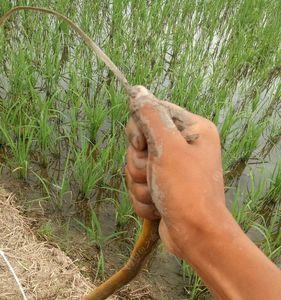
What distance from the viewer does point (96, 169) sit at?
1981 millimetres

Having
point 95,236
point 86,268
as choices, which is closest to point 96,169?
point 95,236

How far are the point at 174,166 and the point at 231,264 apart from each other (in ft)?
0.63

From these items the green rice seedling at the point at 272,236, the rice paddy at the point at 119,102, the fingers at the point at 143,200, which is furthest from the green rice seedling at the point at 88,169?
the fingers at the point at 143,200

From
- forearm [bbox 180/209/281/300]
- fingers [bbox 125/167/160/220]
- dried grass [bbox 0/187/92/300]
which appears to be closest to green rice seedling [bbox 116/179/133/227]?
dried grass [bbox 0/187/92/300]

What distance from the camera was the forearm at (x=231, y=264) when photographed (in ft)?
2.35

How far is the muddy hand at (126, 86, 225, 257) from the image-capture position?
0.77 metres

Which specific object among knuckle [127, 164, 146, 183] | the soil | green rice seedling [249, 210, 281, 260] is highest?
knuckle [127, 164, 146, 183]

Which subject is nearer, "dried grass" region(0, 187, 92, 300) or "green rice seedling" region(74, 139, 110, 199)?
"dried grass" region(0, 187, 92, 300)

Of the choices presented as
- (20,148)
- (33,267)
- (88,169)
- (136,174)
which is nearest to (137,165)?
(136,174)

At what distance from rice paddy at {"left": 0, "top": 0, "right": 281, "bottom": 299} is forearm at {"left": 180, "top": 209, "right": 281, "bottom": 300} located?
1042 millimetres

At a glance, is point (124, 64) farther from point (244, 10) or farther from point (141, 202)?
point (141, 202)

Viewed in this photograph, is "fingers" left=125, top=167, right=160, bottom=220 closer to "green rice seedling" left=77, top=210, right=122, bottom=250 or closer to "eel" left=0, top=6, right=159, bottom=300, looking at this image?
"eel" left=0, top=6, right=159, bottom=300

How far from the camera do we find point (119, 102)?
226 centimetres

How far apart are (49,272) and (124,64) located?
1414mm
